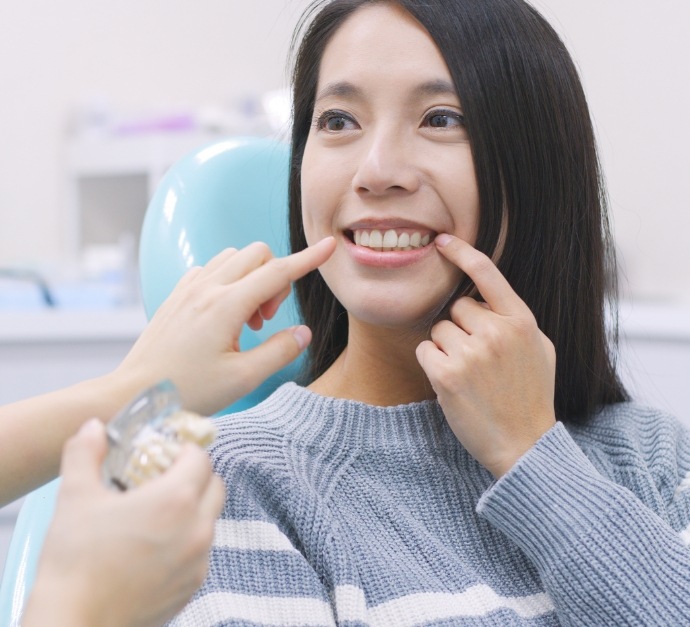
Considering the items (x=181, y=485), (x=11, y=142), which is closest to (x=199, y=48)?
(x=11, y=142)

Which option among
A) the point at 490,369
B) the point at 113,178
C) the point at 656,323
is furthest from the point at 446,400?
the point at 113,178

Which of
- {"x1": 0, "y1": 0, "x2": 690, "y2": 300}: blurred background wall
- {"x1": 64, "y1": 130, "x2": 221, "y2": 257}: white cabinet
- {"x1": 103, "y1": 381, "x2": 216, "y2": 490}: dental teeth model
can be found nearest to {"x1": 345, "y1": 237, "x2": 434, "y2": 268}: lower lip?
{"x1": 103, "y1": 381, "x2": 216, "y2": 490}: dental teeth model

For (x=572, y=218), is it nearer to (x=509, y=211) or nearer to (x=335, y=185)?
(x=509, y=211)

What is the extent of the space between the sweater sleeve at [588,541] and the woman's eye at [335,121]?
1.17 feet

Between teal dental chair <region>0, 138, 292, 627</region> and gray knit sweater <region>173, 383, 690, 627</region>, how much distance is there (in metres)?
0.26

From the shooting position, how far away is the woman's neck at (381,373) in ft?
3.10

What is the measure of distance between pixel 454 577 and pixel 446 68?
0.46 m

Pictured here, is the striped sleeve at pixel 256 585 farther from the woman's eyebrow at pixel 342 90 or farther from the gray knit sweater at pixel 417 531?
the woman's eyebrow at pixel 342 90

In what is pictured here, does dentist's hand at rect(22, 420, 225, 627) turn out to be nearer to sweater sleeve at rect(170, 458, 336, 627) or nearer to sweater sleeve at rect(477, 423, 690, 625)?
sweater sleeve at rect(170, 458, 336, 627)

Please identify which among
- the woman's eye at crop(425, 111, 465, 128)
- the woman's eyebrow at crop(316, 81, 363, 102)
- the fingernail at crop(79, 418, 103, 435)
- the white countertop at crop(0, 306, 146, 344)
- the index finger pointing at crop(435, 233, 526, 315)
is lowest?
the white countertop at crop(0, 306, 146, 344)

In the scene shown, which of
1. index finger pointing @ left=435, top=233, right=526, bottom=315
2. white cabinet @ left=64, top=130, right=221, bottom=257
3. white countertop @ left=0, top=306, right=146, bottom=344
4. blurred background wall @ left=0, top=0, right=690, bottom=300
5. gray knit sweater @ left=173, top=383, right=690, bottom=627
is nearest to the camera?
gray knit sweater @ left=173, top=383, right=690, bottom=627

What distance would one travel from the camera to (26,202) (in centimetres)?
262

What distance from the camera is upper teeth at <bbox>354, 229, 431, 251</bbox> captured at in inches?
33.2

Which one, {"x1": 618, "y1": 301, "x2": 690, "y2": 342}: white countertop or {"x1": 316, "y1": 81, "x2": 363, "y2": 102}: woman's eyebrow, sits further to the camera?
{"x1": 618, "y1": 301, "x2": 690, "y2": 342}: white countertop
